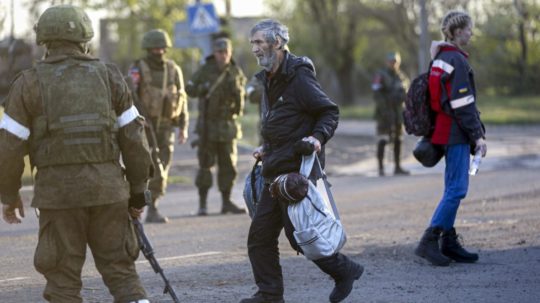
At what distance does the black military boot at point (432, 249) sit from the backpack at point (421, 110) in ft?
2.47

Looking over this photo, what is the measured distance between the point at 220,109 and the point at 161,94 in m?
1.19

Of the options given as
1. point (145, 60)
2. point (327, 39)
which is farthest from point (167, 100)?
point (327, 39)

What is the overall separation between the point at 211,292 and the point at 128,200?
1.88 meters

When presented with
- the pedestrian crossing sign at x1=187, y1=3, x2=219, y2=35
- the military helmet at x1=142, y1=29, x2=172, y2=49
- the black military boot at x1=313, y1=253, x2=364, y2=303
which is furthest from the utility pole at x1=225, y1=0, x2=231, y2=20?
the black military boot at x1=313, y1=253, x2=364, y2=303

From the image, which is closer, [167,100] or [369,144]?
[167,100]

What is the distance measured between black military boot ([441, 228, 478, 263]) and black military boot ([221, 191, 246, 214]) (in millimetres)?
4977

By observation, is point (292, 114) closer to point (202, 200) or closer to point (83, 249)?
point (83, 249)

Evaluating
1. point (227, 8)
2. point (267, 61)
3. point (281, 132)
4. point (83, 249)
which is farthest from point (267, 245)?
point (227, 8)

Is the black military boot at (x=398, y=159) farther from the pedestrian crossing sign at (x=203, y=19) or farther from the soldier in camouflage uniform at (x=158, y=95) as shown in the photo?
the soldier in camouflage uniform at (x=158, y=95)

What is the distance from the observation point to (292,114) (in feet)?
24.9

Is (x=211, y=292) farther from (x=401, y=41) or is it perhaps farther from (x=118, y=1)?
(x=401, y=41)

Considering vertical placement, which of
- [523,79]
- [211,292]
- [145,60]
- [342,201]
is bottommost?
[523,79]

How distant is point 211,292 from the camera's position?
841cm

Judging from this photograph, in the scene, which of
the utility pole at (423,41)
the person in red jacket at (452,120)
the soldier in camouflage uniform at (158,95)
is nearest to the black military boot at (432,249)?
the person in red jacket at (452,120)
